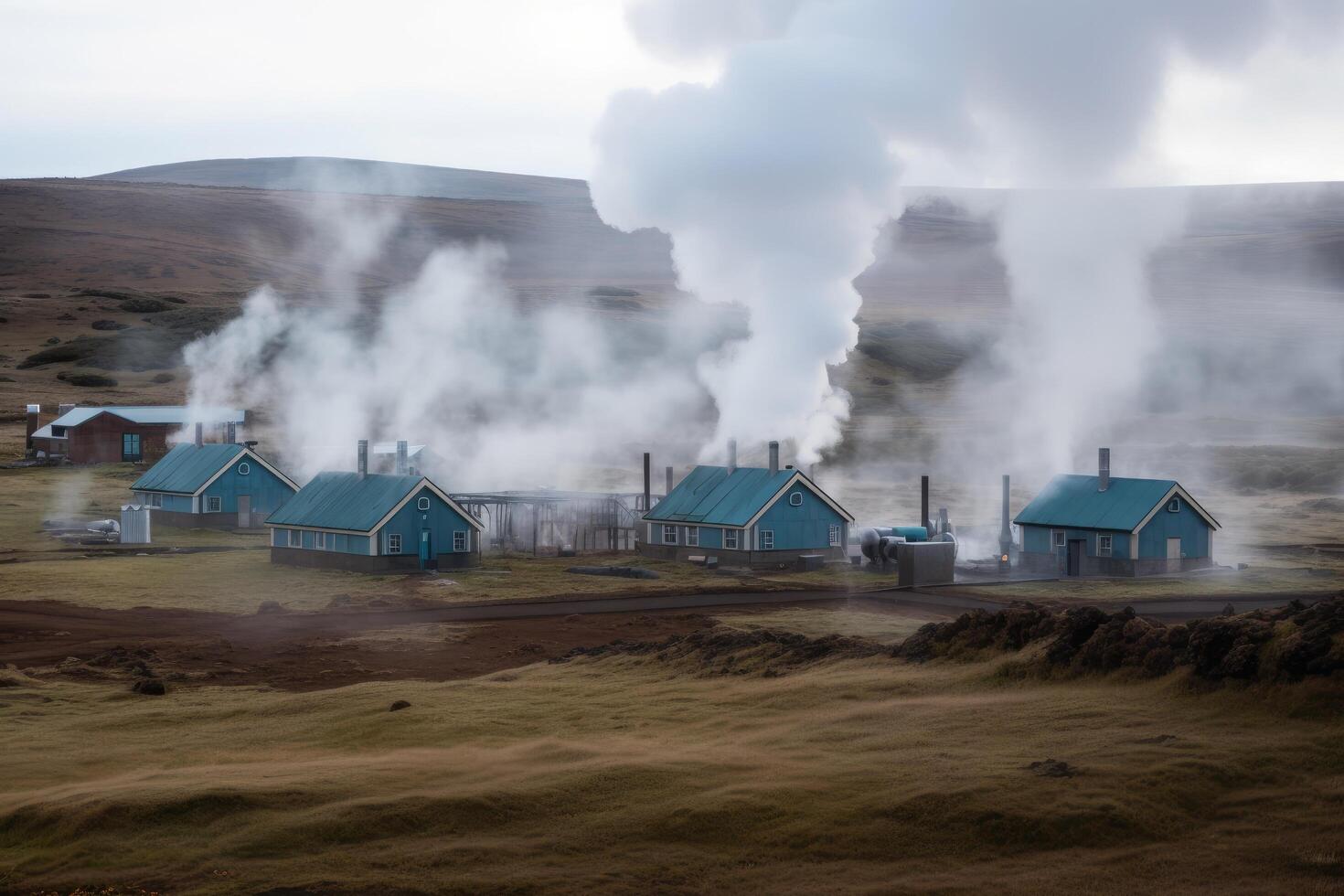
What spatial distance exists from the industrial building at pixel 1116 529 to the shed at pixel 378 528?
3055cm

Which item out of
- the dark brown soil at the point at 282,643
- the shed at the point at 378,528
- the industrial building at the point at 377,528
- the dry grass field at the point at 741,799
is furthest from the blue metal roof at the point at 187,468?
the dry grass field at the point at 741,799

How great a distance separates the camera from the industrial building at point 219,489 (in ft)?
335

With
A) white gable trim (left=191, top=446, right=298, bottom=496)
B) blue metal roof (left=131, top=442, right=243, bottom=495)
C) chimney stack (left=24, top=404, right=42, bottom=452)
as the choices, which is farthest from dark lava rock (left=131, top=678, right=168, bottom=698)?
chimney stack (left=24, top=404, right=42, bottom=452)

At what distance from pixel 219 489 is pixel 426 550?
27736 mm

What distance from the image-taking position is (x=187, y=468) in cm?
10494

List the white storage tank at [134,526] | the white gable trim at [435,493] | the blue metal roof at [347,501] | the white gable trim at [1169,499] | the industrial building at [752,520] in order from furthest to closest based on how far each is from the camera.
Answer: the white storage tank at [134,526] < the industrial building at [752,520] < the blue metal roof at [347,501] < the white gable trim at [435,493] < the white gable trim at [1169,499]

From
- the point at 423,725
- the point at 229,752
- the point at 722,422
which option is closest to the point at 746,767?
the point at 423,725

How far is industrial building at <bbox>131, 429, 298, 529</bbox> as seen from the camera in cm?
10206

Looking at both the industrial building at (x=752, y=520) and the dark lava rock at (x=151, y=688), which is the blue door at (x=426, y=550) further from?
the dark lava rock at (x=151, y=688)

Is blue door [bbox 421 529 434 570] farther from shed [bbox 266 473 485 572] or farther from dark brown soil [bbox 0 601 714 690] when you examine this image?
dark brown soil [bbox 0 601 714 690]

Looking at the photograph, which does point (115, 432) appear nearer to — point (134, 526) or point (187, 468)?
point (187, 468)

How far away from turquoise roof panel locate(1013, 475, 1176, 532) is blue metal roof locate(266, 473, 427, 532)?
109 feet

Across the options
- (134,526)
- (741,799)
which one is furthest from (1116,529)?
(134,526)

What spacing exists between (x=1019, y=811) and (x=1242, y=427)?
14938cm
